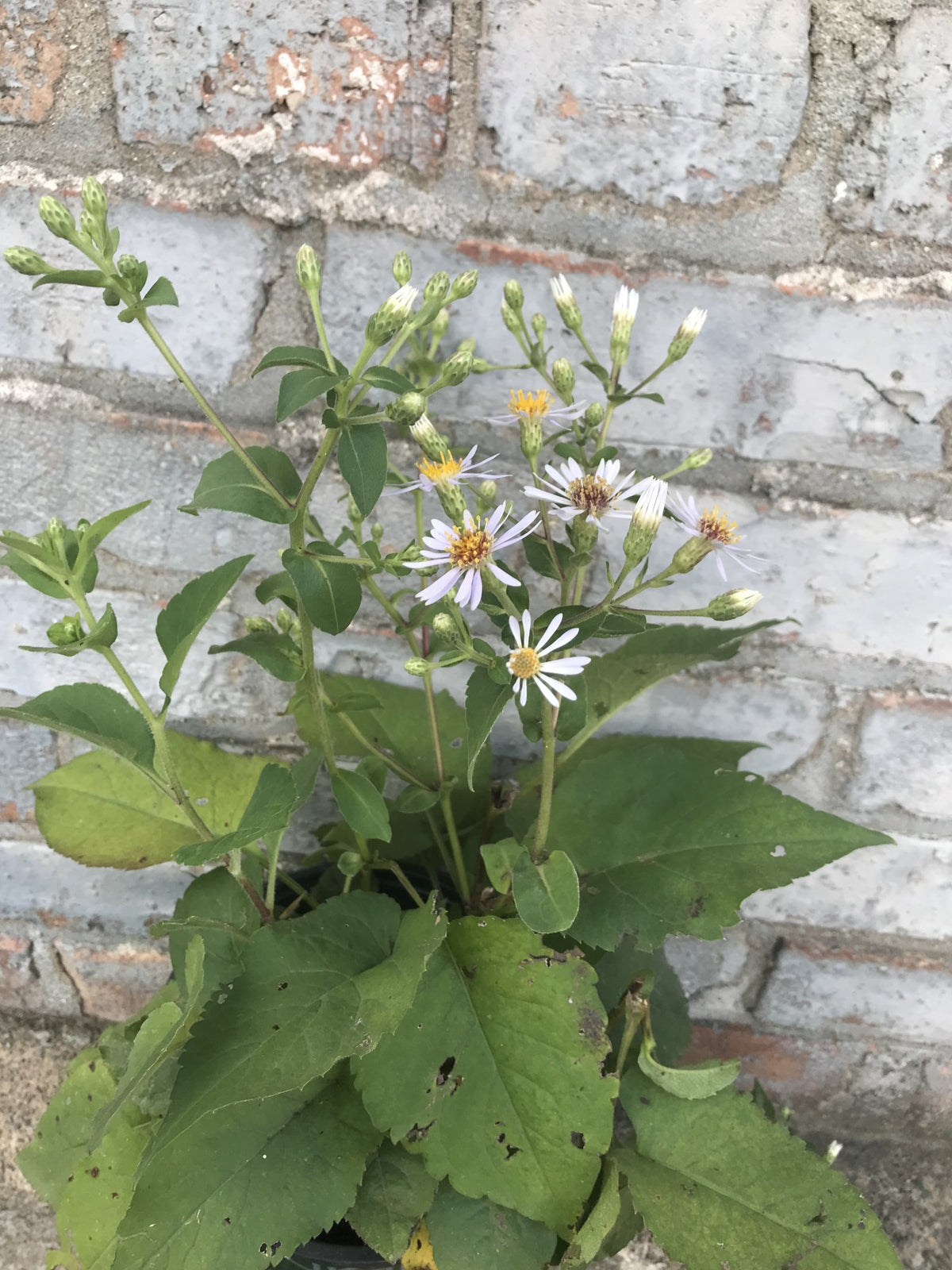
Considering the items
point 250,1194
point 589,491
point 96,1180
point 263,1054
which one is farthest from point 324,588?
point 96,1180

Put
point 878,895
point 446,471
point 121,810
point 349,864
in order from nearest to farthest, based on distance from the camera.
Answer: point 446,471 < point 349,864 < point 121,810 < point 878,895

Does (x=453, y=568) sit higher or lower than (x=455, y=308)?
lower

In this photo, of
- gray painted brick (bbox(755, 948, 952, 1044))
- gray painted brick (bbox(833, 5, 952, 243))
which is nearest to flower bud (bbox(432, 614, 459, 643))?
gray painted brick (bbox(833, 5, 952, 243))

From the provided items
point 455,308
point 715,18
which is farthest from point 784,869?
point 715,18

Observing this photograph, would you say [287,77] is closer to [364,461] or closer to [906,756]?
[364,461]

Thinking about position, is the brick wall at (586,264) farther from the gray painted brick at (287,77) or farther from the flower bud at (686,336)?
the flower bud at (686,336)

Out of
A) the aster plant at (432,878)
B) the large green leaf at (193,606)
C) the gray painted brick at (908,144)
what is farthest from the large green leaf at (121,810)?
the gray painted brick at (908,144)

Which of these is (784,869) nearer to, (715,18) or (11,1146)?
(715,18)
